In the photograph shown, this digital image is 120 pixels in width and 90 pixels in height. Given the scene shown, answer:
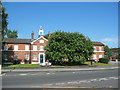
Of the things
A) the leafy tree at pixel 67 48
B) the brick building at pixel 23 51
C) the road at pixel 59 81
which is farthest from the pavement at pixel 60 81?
the brick building at pixel 23 51

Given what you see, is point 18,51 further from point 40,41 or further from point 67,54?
point 67,54

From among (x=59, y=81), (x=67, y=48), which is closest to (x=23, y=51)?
(x=67, y=48)

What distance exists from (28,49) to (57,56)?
523 inches

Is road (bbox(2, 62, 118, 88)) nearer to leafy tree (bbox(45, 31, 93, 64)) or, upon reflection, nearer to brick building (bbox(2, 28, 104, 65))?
leafy tree (bbox(45, 31, 93, 64))

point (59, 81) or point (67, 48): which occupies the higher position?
point (67, 48)

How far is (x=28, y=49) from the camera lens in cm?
4569

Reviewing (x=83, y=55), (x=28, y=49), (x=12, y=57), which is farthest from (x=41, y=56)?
(x=83, y=55)

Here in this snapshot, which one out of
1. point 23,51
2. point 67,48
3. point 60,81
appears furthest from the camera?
point 23,51

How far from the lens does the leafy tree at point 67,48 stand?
35469 millimetres

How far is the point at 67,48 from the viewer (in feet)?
118

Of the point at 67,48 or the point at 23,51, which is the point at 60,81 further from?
the point at 23,51

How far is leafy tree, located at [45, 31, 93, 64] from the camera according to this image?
3547cm

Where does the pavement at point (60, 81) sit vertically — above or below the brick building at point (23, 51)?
below

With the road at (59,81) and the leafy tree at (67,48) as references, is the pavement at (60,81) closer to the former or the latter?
→ the road at (59,81)
